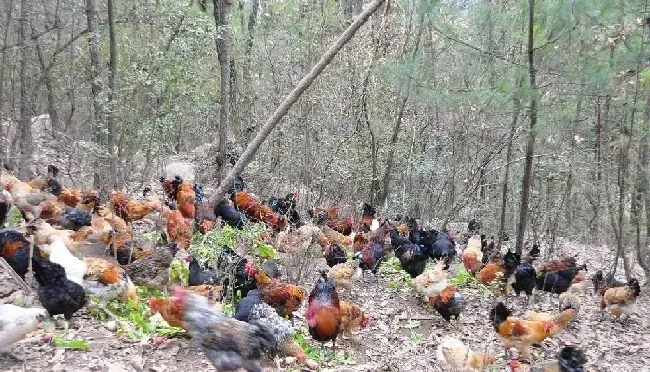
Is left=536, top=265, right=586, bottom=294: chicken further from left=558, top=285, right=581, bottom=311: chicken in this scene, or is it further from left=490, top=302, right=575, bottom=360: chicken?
left=490, top=302, right=575, bottom=360: chicken

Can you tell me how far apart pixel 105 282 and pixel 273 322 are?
5.63 ft

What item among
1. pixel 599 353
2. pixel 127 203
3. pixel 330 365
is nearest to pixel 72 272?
pixel 330 365

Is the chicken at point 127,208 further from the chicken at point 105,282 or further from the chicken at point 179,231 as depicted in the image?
the chicken at point 105,282

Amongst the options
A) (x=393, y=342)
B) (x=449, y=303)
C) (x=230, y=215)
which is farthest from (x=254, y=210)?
(x=449, y=303)

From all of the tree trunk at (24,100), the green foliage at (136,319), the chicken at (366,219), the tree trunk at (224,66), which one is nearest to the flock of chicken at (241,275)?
the green foliage at (136,319)

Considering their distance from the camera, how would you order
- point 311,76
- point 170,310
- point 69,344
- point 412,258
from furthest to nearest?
point 412,258, point 311,76, point 170,310, point 69,344

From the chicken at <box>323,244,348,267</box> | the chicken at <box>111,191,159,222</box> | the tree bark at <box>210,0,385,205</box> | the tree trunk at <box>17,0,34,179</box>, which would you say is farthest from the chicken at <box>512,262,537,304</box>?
the tree trunk at <box>17,0,34,179</box>

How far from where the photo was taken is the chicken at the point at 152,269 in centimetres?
593

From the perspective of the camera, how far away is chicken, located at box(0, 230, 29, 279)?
5272mm

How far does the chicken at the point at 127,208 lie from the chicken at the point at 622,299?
7.55m

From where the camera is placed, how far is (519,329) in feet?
20.9

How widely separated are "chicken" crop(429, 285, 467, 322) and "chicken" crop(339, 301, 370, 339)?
1.34 m

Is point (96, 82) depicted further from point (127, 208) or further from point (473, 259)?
point (473, 259)

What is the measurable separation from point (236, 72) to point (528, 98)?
8.98 meters
